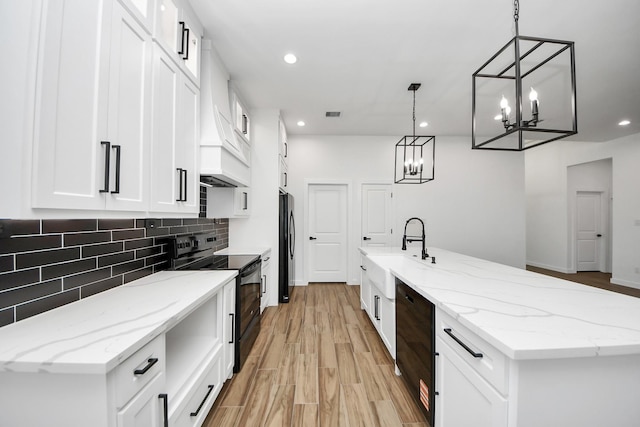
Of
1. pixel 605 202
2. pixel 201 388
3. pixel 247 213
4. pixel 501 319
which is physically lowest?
pixel 201 388

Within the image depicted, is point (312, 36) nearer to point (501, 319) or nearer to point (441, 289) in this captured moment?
point (441, 289)

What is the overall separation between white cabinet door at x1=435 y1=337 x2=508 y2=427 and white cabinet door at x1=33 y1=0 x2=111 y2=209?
66.0 inches

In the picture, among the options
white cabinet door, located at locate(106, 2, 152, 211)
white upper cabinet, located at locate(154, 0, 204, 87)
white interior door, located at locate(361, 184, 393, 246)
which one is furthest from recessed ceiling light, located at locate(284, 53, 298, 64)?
white interior door, located at locate(361, 184, 393, 246)

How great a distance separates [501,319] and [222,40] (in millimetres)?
2857

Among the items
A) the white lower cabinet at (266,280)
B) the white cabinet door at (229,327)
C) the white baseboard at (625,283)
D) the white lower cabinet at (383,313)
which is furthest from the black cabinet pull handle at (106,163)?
the white baseboard at (625,283)

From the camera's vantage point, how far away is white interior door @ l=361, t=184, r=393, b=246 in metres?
4.93

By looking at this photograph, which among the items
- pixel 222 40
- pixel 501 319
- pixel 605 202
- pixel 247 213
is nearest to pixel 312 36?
pixel 222 40

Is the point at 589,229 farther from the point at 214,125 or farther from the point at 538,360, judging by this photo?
the point at 214,125

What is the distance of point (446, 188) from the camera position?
5.09 m

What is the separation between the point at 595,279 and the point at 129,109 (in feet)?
25.8

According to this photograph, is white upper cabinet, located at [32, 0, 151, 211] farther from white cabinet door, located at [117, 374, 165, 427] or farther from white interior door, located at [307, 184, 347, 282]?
white interior door, located at [307, 184, 347, 282]

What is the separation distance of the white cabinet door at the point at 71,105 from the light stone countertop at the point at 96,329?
1.50 ft

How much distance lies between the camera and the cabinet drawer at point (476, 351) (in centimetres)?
91

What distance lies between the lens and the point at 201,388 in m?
1.46
